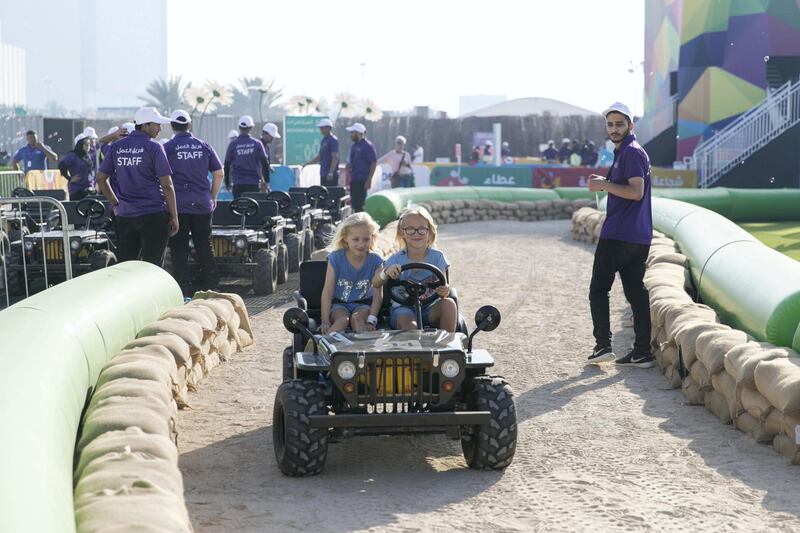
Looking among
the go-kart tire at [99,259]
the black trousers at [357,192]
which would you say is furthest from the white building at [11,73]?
the go-kart tire at [99,259]

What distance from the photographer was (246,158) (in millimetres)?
16875

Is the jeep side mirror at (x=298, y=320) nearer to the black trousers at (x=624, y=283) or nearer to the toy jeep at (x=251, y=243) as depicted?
the black trousers at (x=624, y=283)

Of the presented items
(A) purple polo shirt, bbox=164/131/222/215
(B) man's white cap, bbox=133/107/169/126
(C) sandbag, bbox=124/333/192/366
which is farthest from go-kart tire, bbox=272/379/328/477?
(A) purple polo shirt, bbox=164/131/222/215

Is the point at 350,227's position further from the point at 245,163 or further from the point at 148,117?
the point at 245,163

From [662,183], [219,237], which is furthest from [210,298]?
[662,183]

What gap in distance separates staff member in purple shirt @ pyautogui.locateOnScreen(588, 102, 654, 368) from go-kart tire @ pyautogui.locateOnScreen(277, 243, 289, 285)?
5922 millimetres

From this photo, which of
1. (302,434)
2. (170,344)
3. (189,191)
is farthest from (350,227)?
(189,191)

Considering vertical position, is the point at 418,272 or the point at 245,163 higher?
the point at 245,163

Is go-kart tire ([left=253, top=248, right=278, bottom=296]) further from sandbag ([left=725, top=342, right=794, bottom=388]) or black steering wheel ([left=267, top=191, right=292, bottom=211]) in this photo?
sandbag ([left=725, top=342, right=794, bottom=388])

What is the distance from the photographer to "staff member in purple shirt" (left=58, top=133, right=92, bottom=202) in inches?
660

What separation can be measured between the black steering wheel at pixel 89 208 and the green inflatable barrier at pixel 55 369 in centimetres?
475

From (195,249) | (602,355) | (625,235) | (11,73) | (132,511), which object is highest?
(11,73)

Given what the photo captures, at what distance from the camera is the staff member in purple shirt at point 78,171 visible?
16766 mm

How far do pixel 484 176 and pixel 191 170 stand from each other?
20.7m
